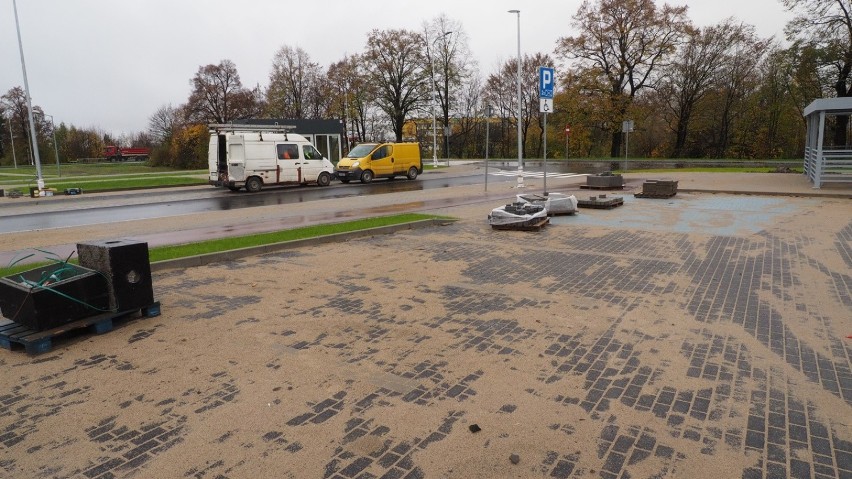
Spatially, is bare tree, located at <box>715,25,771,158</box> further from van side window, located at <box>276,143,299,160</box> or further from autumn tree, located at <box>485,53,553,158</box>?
van side window, located at <box>276,143,299,160</box>

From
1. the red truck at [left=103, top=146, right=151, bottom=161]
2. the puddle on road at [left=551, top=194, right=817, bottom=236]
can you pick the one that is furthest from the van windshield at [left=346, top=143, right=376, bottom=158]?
the red truck at [left=103, top=146, right=151, bottom=161]

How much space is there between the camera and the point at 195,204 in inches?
760

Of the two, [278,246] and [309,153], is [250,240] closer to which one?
[278,246]

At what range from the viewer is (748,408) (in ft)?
12.7

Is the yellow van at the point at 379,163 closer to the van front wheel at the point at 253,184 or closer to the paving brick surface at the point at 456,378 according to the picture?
the van front wheel at the point at 253,184

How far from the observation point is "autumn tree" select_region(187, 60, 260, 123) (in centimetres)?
5641

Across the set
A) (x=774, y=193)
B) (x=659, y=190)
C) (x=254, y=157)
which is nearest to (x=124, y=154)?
(x=254, y=157)

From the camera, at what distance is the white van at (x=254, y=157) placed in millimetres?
23047

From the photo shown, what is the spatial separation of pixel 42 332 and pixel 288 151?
20.3m

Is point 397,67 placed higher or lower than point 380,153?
higher

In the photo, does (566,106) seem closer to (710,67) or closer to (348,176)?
(710,67)

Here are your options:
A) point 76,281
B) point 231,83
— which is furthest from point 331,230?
point 231,83

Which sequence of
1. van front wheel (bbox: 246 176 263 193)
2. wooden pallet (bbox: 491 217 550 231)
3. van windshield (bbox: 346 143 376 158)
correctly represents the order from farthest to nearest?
1. van windshield (bbox: 346 143 376 158)
2. van front wheel (bbox: 246 176 263 193)
3. wooden pallet (bbox: 491 217 550 231)

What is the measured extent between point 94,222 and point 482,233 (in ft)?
35.7
